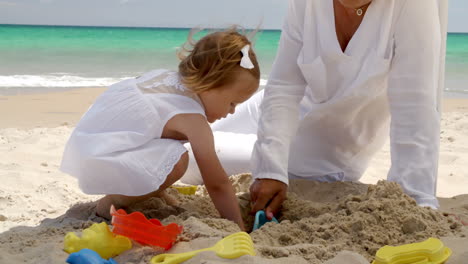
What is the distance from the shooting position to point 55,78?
767 cm

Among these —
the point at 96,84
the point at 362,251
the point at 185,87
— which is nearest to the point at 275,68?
the point at 185,87

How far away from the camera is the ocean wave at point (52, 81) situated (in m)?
6.84

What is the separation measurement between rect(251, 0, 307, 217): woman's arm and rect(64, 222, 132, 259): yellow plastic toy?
0.60 meters

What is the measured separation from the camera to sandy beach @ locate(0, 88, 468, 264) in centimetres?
148

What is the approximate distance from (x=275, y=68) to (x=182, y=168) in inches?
22.8

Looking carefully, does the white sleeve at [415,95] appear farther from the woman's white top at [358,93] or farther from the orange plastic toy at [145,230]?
the orange plastic toy at [145,230]

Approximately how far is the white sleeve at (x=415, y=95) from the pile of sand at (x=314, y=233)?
0.62 ft

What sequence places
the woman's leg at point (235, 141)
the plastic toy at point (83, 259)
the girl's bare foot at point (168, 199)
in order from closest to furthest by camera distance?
the plastic toy at point (83, 259), the girl's bare foot at point (168, 199), the woman's leg at point (235, 141)

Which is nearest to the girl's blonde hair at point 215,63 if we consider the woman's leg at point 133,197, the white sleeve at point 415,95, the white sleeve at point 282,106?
the white sleeve at point 282,106

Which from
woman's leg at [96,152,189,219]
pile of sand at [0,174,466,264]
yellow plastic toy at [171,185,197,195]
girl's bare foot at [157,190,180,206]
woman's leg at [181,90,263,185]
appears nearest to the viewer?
pile of sand at [0,174,466,264]

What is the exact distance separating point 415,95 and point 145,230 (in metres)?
1.05

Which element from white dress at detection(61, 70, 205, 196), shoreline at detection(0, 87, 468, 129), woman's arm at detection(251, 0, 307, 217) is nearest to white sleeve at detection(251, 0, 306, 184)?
woman's arm at detection(251, 0, 307, 217)

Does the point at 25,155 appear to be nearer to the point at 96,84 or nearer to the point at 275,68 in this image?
the point at 275,68

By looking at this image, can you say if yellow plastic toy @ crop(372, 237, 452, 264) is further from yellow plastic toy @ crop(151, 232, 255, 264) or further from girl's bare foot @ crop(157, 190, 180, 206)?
girl's bare foot @ crop(157, 190, 180, 206)
